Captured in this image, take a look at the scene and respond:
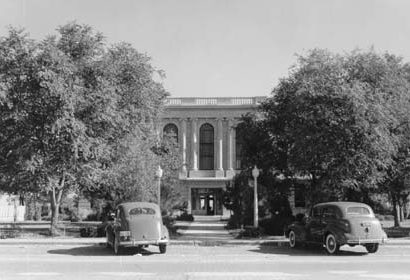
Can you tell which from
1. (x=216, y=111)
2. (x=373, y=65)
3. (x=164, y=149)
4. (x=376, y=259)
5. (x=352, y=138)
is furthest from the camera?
(x=216, y=111)

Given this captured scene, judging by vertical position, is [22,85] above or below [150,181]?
above

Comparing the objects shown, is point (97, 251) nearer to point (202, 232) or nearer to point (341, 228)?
point (341, 228)

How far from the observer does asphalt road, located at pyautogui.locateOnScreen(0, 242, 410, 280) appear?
12.9 meters

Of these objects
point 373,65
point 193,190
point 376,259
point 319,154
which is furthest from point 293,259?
point 193,190

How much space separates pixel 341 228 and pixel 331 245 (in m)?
0.80

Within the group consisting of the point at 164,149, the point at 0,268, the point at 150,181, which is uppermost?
the point at 164,149

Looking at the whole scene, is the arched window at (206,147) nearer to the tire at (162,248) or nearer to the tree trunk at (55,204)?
the tree trunk at (55,204)

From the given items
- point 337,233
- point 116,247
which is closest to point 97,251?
point 116,247

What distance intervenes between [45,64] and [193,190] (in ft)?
178

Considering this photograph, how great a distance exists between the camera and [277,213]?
32812mm

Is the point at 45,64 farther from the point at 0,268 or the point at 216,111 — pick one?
the point at 216,111

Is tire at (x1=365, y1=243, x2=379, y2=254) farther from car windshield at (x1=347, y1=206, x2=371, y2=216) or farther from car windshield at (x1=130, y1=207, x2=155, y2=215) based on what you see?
car windshield at (x1=130, y1=207, x2=155, y2=215)

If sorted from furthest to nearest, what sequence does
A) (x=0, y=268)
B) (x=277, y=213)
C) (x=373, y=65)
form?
(x=277, y=213) → (x=373, y=65) → (x=0, y=268)

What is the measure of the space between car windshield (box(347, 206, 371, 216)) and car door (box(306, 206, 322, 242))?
4.03 feet
